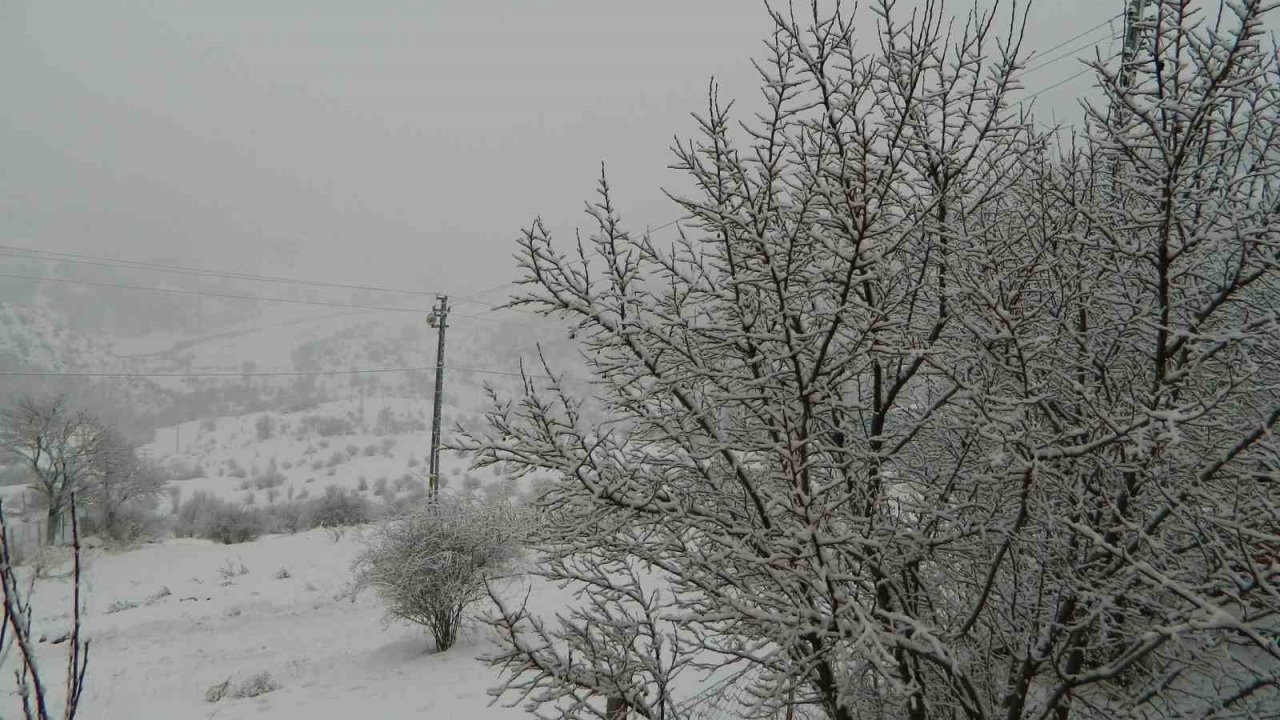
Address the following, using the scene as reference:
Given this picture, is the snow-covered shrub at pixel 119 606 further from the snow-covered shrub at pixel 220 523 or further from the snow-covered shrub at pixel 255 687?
the snow-covered shrub at pixel 255 687

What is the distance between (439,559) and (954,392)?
30.5ft

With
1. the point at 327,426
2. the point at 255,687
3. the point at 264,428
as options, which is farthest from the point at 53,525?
the point at 264,428

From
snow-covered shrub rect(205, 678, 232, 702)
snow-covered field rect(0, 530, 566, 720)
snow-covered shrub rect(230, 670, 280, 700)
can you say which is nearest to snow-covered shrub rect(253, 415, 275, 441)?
snow-covered field rect(0, 530, 566, 720)

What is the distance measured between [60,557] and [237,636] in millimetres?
11355

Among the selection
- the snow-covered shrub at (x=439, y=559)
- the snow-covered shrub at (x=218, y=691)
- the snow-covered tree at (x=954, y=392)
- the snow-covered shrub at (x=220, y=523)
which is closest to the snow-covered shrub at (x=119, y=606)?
the snow-covered shrub at (x=220, y=523)

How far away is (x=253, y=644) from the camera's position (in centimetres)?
1148

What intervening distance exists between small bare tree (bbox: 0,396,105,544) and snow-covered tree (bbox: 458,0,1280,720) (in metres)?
24.8

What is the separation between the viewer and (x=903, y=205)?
3.03 metres

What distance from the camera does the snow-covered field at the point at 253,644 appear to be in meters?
8.25

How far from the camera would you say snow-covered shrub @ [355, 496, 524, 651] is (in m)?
10.0

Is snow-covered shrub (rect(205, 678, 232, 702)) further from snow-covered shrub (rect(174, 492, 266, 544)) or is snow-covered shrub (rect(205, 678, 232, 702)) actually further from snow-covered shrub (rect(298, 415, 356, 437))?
snow-covered shrub (rect(298, 415, 356, 437))

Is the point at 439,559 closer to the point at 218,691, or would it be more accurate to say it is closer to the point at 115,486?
the point at 218,691

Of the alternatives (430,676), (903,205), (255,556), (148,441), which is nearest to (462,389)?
(148,441)

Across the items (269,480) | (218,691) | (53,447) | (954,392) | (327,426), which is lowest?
(269,480)
